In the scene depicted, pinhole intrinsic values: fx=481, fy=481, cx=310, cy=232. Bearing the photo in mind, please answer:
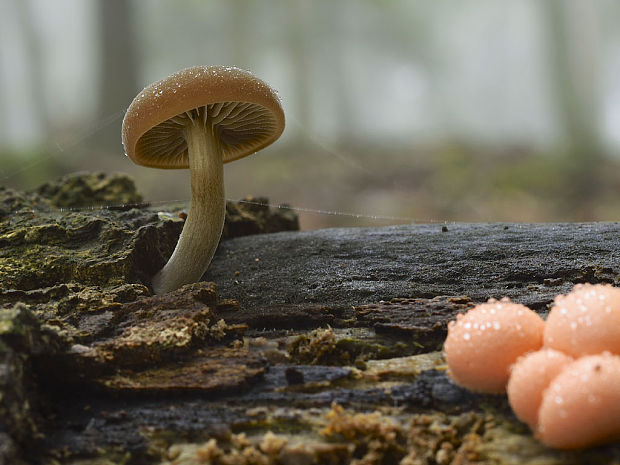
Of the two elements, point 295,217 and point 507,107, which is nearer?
point 295,217

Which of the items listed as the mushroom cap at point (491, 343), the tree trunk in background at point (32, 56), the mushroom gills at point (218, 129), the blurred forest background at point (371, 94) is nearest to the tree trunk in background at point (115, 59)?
the blurred forest background at point (371, 94)

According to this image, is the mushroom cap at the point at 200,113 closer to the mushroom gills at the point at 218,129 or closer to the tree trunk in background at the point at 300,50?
the mushroom gills at the point at 218,129

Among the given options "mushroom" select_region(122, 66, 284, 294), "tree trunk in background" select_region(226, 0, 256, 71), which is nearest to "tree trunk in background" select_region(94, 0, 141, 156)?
Answer: "mushroom" select_region(122, 66, 284, 294)

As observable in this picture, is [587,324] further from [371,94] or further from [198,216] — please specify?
[371,94]

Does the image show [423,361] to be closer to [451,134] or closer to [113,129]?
[113,129]

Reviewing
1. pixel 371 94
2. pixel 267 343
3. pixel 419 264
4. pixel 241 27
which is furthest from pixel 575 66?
pixel 267 343

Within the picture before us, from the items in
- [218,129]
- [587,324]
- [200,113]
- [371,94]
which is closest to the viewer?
[587,324]

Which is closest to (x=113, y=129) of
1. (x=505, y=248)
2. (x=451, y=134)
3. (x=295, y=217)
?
(x=295, y=217)
